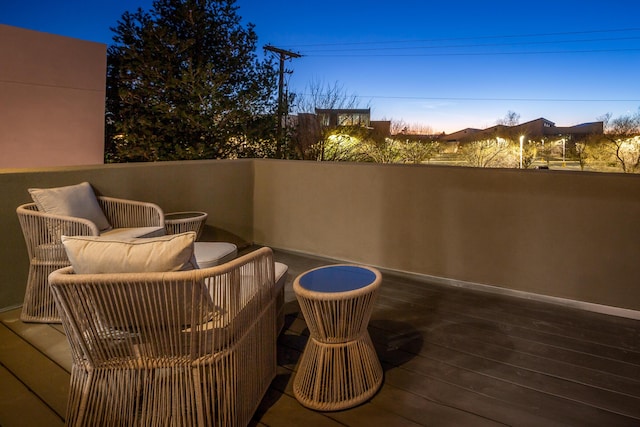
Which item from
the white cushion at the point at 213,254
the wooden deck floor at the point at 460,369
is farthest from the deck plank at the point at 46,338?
the white cushion at the point at 213,254

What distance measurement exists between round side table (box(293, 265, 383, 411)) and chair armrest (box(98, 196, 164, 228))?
1863 millimetres

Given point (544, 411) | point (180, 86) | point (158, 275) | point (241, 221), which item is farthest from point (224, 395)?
point (180, 86)

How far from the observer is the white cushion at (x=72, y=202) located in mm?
3121

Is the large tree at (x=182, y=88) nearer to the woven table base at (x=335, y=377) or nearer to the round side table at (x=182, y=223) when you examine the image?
the round side table at (x=182, y=223)

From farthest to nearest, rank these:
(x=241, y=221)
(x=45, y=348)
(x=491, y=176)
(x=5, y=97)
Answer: (x=5, y=97), (x=241, y=221), (x=491, y=176), (x=45, y=348)

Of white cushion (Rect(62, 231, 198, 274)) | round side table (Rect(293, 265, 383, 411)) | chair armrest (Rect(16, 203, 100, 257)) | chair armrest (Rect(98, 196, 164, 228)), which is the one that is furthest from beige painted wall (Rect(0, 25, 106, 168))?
round side table (Rect(293, 265, 383, 411))

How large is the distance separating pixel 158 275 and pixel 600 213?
3.16 metres

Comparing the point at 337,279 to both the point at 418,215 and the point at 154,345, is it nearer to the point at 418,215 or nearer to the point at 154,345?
the point at 154,345

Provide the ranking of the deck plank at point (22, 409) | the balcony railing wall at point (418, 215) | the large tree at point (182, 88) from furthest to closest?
the large tree at point (182, 88) < the balcony railing wall at point (418, 215) < the deck plank at point (22, 409)

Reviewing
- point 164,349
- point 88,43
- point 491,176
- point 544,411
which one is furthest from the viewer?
point 88,43

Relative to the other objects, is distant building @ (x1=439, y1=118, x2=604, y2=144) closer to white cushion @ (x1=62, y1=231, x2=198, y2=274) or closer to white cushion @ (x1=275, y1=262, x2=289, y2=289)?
white cushion @ (x1=275, y1=262, x2=289, y2=289)

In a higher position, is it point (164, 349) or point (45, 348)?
point (164, 349)

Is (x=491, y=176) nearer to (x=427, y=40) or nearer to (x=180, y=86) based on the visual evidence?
(x=180, y=86)

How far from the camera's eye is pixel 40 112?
20.5 feet
